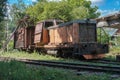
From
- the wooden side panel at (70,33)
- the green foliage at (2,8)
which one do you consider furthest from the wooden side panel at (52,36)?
the green foliage at (2,8)

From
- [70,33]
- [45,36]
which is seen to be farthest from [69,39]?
[45,36]

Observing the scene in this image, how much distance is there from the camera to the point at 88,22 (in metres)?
22.1

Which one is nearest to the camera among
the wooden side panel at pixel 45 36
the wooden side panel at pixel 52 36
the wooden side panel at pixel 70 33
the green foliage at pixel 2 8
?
the green foliage at pixel 2 8

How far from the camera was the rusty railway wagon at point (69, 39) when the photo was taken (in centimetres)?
2095

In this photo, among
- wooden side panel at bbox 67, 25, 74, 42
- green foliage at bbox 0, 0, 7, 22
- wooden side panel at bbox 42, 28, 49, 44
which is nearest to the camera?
green foliage at bbox 0, 0, 7, 22

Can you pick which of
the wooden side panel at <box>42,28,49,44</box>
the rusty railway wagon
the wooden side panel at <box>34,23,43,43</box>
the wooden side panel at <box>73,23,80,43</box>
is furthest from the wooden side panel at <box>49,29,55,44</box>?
the wooden side panel at <box>73,23,80,43</box>

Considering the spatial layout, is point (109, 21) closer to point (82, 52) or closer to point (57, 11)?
point (82, 52)

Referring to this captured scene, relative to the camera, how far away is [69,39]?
2250 cm

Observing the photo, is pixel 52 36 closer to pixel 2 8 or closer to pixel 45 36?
pixel 45 36

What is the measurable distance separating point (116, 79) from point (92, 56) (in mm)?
11409

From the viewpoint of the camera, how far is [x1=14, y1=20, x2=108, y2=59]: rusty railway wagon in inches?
825

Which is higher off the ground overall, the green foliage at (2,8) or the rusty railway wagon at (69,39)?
the green foliage at (2,8)

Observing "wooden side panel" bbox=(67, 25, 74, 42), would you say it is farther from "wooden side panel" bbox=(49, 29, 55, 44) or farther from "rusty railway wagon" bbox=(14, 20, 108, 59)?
"wooden side panel" bbox=(49, 29, 55, 44)

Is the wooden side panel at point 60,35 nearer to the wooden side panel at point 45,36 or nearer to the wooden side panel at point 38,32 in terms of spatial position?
the wooden side panel at point 45,36
